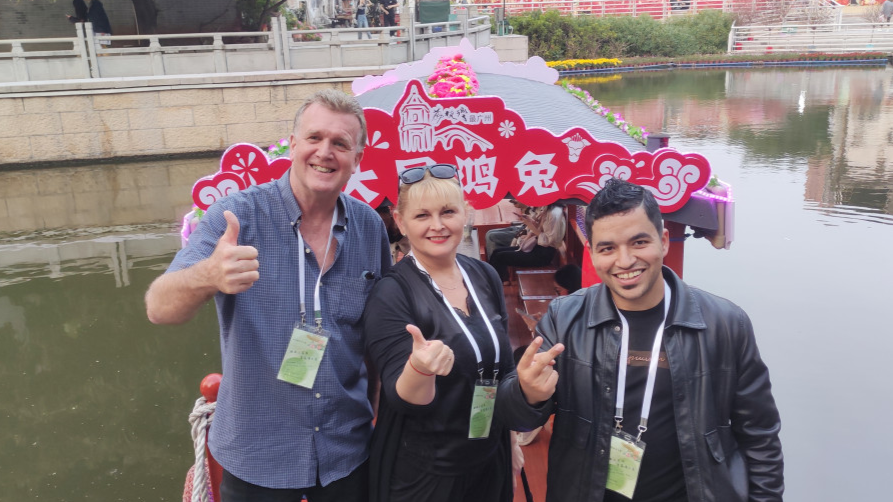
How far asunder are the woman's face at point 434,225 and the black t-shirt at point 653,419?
1.71 feet

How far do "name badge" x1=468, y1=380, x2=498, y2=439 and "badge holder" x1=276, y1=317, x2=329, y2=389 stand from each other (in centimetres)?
43

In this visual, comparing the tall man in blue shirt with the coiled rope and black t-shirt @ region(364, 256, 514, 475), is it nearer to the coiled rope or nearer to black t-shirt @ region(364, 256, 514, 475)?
black t-shirt @ region(364, 256, 514, 475)

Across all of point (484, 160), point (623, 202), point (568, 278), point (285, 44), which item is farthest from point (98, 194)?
point (623, 202)

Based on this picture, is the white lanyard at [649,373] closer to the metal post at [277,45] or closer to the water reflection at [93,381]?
the water reflection at [93,381]

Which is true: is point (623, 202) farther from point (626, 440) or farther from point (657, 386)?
point (626, 440)

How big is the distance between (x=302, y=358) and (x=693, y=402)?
1.00 meters

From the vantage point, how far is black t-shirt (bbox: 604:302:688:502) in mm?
1698

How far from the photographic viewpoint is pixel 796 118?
17531mm

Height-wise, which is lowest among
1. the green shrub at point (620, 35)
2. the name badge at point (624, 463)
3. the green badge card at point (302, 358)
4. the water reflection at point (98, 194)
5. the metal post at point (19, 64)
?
the water reflection at point (98, 194)

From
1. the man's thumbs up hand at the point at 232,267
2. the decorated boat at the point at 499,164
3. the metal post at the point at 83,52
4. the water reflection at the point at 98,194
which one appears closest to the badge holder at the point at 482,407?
the man's thumbs up hand at the point at 232,267

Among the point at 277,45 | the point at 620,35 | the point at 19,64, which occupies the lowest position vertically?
the point at 19,64

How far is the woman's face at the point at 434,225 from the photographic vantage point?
185cm

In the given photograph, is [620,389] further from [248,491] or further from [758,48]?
[758,48]

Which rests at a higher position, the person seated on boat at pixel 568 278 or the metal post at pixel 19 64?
the metal post at pixel 19 64
